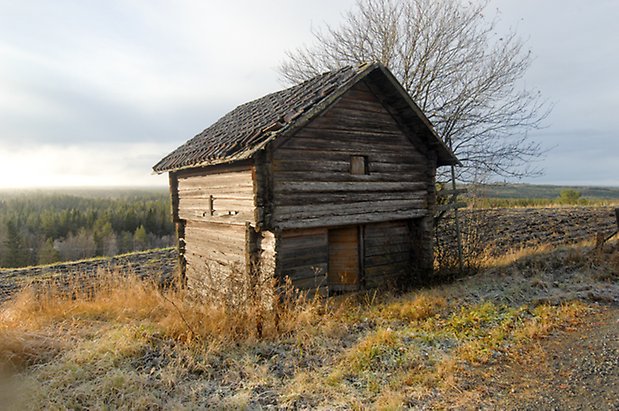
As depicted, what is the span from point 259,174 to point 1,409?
5.49 m

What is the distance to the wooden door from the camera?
9.98m

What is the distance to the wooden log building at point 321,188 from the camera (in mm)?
8242

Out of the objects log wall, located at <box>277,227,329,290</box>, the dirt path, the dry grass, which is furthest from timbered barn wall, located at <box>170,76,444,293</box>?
the dirt path

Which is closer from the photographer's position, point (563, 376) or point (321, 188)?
point (563, 376)

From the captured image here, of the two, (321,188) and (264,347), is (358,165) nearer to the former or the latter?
(321,188)

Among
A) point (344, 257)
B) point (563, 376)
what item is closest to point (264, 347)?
point (563, 376)

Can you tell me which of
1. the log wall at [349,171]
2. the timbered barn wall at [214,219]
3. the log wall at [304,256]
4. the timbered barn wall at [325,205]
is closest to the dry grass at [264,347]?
the log wall at [304,256]

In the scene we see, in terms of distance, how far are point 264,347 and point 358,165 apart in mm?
5584

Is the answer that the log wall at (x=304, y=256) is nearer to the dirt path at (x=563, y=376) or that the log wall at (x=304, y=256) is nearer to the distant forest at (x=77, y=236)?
the dirt path at (x=563, y=376)

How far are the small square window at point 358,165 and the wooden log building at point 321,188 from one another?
3 cm

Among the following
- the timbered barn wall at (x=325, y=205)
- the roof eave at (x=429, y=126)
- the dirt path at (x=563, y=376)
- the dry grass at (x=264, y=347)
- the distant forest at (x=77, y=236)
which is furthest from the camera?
the distant forest at (x=77, y=236)

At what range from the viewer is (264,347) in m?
5.82

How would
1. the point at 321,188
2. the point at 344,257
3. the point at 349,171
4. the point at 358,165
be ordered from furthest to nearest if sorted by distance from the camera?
the point at 344,257 → the point at 358,165 → the point at 349,171 → the point at 321,188

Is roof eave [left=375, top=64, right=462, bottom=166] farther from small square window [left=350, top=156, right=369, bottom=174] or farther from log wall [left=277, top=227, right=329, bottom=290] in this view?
log wall [left=277, top=227, right=329, bottom=290]
